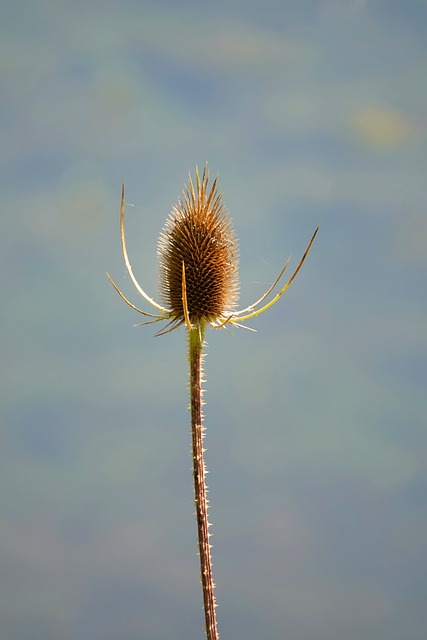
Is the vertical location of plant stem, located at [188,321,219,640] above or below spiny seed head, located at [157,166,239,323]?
below

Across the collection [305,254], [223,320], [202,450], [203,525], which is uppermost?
[305,254]

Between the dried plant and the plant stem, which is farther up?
the dried plant

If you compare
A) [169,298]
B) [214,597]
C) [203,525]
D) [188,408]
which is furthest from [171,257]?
[214,597]

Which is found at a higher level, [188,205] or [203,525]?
[188,205]

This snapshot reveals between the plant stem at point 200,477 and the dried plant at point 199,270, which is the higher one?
the dried plant at point 199,270

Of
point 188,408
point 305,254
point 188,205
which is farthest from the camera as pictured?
point 188,205

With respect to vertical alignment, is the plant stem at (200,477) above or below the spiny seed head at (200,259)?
below

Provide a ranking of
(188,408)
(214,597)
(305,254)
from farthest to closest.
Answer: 1. (305,254)
2. (188,408)
3. (214,597)

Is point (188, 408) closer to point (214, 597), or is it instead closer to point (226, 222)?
point (214, 597)
